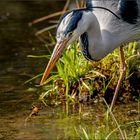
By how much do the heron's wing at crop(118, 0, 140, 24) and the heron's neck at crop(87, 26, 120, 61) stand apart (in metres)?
0.22

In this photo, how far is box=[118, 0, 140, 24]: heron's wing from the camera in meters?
5.99

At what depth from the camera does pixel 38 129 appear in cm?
570

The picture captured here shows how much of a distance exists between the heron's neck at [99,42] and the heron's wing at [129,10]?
22 cm

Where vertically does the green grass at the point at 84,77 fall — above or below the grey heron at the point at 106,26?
below

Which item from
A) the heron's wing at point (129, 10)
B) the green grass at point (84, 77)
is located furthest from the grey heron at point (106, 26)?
the green grass at point (84, 77)

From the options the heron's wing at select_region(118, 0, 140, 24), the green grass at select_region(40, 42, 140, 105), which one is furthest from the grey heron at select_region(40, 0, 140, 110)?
the green grass at select_region(40, 42, 140, 105)

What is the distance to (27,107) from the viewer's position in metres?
6.45

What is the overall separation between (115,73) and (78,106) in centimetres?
62

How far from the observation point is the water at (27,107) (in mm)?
5656

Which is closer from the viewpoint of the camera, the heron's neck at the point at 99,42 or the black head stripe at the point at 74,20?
the black head stripe at the point at 74,20

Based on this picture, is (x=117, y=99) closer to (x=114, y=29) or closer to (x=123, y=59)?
(x=123, y=59)

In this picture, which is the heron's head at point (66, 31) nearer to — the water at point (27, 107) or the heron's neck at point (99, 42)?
the heron's neck at point (99, 42)

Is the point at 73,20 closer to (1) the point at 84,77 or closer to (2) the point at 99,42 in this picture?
(2) the point at 99,42

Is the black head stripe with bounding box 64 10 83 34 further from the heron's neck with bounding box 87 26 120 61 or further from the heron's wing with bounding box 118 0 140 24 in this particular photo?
the heron's wing with bounding box 118 0 140 24
